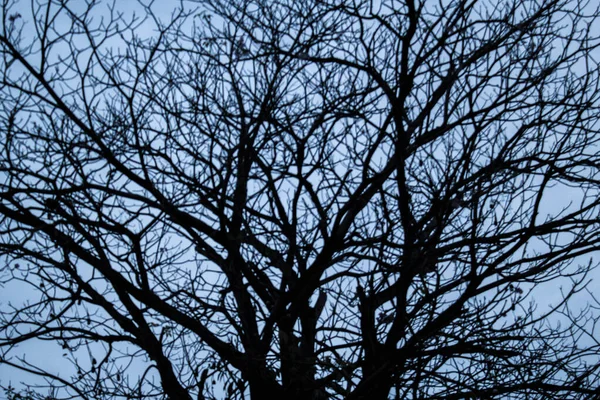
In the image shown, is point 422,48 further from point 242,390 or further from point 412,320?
point 242,390

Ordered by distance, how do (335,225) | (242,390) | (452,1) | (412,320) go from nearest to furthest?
(242,390)
(412,320)
(335,225)
(452,1)

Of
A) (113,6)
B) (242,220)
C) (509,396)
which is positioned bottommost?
(509,396)

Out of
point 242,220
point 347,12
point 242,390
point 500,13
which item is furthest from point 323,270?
point 500,13

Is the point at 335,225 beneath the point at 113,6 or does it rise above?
beneath

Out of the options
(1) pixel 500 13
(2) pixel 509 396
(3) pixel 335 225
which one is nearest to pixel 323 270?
(3) pixel 335 225

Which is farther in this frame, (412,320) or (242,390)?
(412,320)

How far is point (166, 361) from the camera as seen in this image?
5.43 m

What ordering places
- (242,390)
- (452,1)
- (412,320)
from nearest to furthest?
1. (242,390)
2. (412,320)
3. (452,1)

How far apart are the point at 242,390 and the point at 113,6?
10.6 ft

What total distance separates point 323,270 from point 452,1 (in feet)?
8.15

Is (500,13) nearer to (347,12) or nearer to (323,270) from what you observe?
(347,12)

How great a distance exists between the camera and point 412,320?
475 cm

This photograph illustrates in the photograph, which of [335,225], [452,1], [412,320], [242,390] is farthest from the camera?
[452,1]

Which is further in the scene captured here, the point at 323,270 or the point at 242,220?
the point at 242,220
